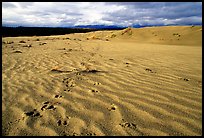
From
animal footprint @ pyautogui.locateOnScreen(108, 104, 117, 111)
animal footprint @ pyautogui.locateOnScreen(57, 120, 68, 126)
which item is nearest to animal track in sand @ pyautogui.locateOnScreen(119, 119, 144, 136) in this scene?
animal footprint @ pyautogui.locateOnScreen(108, 104, 117, 111)

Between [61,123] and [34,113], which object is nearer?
[61,123]

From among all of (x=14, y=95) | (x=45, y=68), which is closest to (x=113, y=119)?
(x=14, y=95)

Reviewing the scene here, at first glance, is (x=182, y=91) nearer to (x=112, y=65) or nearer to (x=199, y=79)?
(x=199, y=79)

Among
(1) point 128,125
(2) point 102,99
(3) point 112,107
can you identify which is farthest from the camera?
(2) point 102,99

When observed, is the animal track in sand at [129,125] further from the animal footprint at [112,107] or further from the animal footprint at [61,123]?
the animal footprint at [61,123]

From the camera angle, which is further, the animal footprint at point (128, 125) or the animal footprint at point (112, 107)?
the animal footprint at point (112, 107)

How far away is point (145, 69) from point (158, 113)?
2.47 m

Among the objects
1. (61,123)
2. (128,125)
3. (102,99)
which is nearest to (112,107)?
(102,99)

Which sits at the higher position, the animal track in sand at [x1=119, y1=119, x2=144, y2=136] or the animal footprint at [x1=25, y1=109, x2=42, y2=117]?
the animal footprint at [x1=25, y1=109, x2=42, y2=117]

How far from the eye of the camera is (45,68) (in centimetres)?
566

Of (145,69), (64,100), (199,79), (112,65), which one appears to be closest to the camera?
(64,100)

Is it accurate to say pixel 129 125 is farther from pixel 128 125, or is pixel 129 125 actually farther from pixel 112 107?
pixel 112 107

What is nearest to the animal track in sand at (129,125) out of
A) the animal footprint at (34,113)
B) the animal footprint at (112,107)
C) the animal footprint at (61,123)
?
the animal footprint at (112,107)

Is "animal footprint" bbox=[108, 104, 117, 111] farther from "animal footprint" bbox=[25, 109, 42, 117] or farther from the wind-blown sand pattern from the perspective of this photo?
"animal footprint" bbox=[25, 109, 42, 117]
